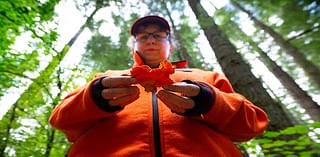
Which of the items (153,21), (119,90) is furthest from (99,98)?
(153,21)

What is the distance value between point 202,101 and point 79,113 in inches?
23.0

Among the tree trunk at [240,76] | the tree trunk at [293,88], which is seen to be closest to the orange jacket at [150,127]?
the tree trunk at [240,76]

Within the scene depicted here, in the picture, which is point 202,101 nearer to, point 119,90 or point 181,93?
point 181,93

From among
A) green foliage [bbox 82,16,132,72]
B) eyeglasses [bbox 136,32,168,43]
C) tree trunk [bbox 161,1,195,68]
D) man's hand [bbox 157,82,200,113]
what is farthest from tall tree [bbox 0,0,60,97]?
tree trunk [bbox 161,1,195,68]

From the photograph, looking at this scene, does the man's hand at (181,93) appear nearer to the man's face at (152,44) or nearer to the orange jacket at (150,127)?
the orange jacket at (150,127)

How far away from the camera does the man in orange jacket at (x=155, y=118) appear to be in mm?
1286

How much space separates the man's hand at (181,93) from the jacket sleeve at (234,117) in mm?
109

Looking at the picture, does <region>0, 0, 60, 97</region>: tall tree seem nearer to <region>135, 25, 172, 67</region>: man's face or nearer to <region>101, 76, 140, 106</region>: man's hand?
<region>135, 25, 172, 67</region>: man's face

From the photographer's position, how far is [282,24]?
319 cm

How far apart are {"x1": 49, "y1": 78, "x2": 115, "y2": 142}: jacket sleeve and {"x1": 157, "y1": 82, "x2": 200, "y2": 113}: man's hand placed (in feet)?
1.00

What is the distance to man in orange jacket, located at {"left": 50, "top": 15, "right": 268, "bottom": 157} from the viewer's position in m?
1.29

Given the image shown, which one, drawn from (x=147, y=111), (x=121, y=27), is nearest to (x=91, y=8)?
(x=121, y=27)

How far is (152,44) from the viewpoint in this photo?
194 cm

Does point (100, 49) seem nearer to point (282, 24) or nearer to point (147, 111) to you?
point (282, 24)
